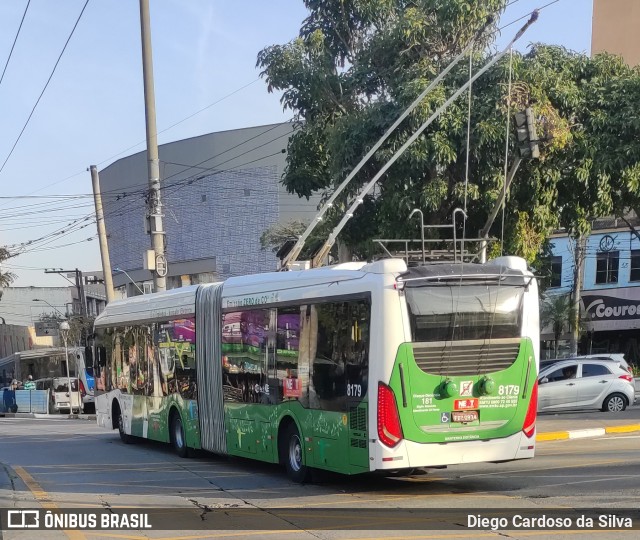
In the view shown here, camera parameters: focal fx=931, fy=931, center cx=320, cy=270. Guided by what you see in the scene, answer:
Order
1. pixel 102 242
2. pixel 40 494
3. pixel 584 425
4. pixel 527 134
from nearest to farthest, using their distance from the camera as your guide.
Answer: pixel 40 494, pixel 527 134, pixel 584 425, pixel 102 242

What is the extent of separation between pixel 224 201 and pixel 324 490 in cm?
3943

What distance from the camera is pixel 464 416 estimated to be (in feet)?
37.9

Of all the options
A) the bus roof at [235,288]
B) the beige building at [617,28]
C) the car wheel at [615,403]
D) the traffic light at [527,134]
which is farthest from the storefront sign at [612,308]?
the traffic light at [527,134]

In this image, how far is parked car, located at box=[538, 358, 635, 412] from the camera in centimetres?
2478

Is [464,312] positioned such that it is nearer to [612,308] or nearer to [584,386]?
[584,386]

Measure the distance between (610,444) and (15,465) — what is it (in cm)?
1101

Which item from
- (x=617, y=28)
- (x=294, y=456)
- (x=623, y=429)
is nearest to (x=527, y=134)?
(x=294, y=456)

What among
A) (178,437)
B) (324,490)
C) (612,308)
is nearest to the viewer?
(324,490)

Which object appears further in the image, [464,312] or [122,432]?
[122,432]

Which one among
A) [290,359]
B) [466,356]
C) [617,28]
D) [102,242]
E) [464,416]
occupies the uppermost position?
[617,28]

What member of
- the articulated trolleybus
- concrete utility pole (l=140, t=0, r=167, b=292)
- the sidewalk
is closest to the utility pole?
the sidewalk

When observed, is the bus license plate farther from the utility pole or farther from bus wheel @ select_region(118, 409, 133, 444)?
the utility pole

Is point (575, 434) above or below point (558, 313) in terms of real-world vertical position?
below

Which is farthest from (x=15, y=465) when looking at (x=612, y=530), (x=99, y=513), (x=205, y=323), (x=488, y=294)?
(x=612, y=530)
